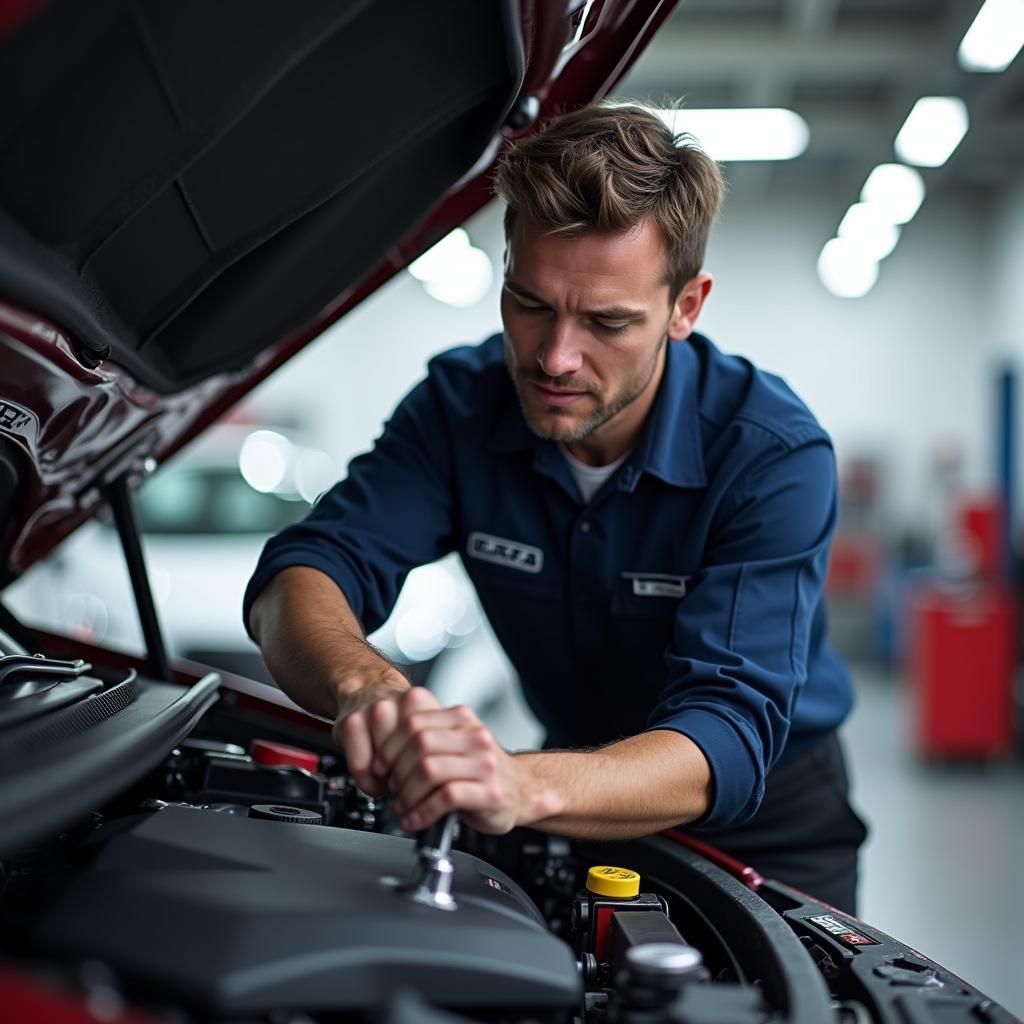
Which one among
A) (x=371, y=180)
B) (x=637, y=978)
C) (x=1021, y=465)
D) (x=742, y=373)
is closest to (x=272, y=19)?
(x=371, y=180)

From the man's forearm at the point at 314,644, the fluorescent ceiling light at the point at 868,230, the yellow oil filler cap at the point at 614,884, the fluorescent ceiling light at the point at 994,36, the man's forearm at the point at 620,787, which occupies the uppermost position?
the fluorescent ceiling light at the point at 868,230

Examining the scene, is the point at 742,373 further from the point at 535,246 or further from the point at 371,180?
the point at 371,180

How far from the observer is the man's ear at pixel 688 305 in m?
1.48

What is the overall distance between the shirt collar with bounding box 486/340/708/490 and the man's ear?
0.05 metres

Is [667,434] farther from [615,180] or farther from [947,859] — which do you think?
[947,859]

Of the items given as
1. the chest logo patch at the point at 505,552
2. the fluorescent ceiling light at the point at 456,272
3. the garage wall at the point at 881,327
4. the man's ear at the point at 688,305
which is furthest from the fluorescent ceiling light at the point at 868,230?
the chest logo patch at the point at 505,552

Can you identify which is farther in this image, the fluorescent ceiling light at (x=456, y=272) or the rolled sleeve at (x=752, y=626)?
the fluorescent ceiling light at (x=456, y=272)

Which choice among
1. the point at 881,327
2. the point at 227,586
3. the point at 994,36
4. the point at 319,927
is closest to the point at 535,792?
the point at 319,927

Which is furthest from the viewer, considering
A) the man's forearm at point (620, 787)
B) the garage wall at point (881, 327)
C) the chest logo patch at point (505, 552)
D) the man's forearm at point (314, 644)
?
the garage wall at point (881, 327)

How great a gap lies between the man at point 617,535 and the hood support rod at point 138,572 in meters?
0.19

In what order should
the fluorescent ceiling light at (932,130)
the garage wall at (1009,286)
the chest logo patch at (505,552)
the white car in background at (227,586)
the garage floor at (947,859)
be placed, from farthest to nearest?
the garage wall at (1009,286) < the fluorescent ceiling light at (932,130) < the white car in background at (227,586) < the garage floor at (947,859) < the chest logo patch at (505,552)

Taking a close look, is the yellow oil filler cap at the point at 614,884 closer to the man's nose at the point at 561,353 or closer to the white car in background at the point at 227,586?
the man's nose at the point at 561,353

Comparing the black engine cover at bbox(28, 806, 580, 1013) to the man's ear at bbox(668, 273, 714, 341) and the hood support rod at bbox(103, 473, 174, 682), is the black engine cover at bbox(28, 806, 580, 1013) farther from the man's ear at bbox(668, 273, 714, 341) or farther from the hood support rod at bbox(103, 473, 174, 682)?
the man's ear at bbox(668, 273, 714, 341)

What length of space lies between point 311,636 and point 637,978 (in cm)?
59
